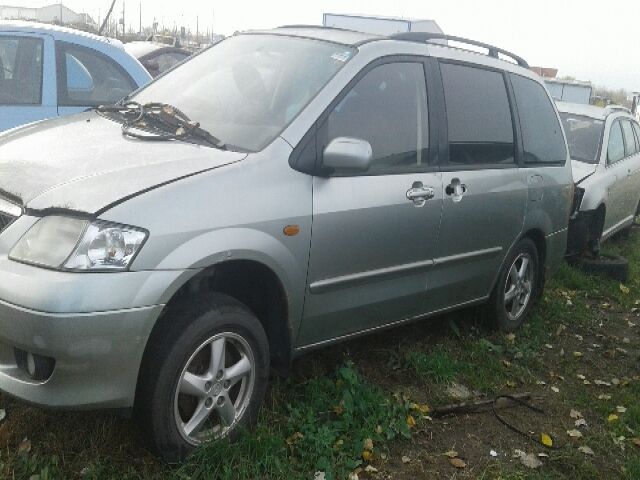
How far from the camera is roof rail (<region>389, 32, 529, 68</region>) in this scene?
450 cm

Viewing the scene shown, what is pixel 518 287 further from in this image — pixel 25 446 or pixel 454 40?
pixel 25 446

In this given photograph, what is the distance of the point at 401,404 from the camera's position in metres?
4.07

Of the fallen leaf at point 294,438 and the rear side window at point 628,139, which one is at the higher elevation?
the rear side window at point 628,139

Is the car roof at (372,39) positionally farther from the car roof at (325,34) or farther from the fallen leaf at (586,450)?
the fallen leaf at (586,450)

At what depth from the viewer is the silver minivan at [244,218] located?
2822 millimetres

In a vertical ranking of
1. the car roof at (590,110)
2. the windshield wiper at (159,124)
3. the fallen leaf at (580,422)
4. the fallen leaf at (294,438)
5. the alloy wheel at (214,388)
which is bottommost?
the fallen leaf at (580,422)

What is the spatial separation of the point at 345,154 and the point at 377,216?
0.48 m

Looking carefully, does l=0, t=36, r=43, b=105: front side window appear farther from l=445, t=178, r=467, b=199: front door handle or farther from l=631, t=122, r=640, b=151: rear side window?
l=631, t=122, r=640, b=151: rear side window

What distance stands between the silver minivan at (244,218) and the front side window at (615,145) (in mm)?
3923

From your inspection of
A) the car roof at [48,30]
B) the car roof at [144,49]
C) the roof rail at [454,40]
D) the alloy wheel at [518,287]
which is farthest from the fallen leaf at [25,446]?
the car roof at [144,49]

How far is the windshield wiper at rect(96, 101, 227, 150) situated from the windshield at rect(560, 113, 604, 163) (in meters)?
5.77

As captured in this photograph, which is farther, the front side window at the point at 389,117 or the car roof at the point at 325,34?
the car roof at the point at 325,34

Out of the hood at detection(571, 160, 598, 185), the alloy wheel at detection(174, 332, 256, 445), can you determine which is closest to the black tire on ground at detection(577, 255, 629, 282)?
the hood at detection(571, 160, 598, 185)

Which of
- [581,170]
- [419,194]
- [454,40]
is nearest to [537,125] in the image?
[454,40]
